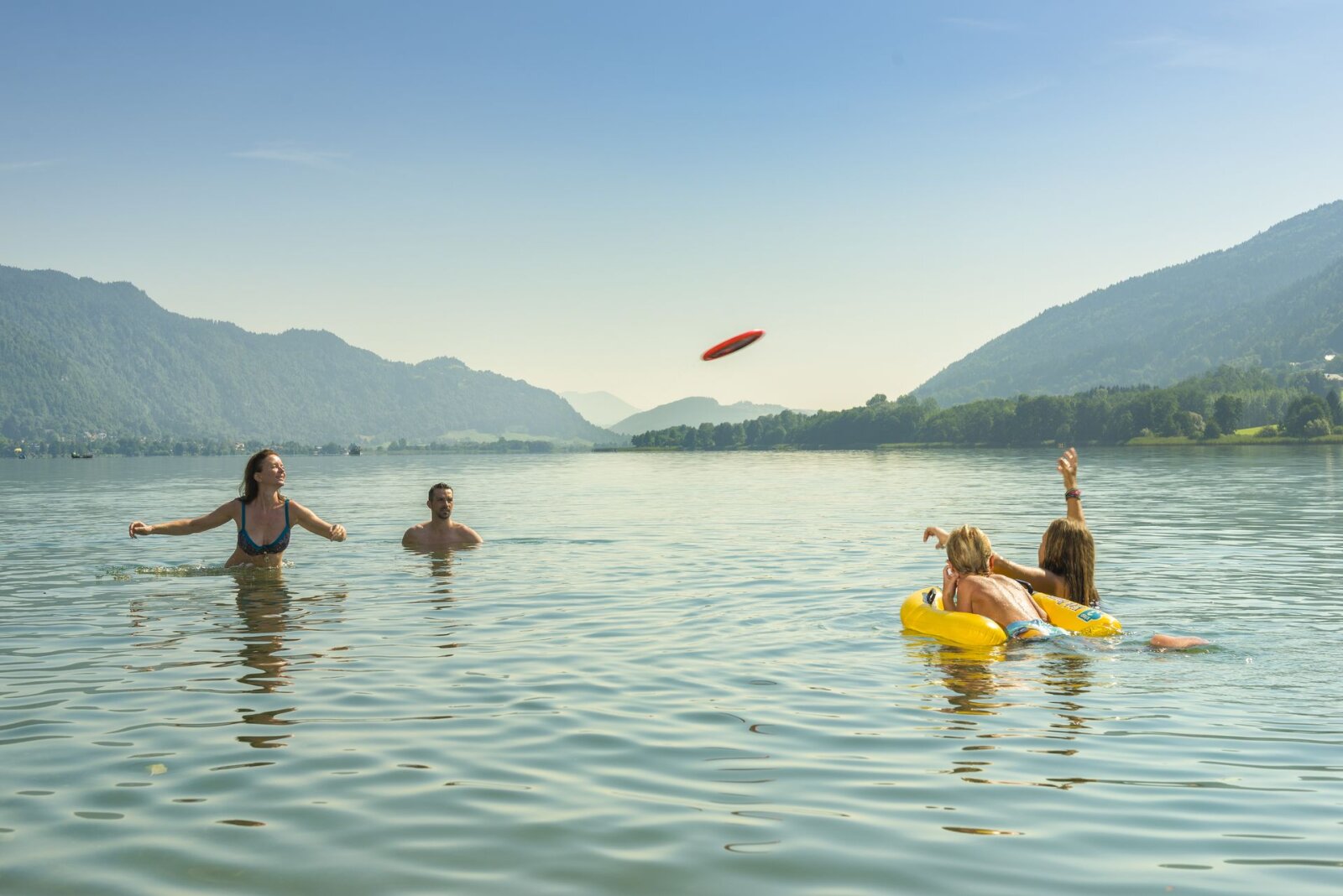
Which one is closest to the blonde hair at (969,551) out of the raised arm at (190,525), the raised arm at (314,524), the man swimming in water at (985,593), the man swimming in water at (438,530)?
the man swimming in water at (985,593)

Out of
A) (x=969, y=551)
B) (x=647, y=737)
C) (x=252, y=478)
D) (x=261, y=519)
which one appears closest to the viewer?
(x=647, y=737)

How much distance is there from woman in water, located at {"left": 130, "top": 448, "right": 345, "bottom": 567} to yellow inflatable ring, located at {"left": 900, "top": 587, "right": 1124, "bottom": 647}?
837 cm

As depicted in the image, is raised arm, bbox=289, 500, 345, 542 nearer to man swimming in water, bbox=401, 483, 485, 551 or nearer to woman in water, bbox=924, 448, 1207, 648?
man swimming in water, bbox=401, 483, 485, 551

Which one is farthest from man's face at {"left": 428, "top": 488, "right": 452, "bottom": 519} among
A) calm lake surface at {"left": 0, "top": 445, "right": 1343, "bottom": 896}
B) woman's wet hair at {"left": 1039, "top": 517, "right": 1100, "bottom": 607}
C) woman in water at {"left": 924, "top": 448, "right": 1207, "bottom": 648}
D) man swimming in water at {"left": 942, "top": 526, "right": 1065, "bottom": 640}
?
woman's wet hair at {"left": 1039, "top": 517, "right": 1100, "bottom": 607}

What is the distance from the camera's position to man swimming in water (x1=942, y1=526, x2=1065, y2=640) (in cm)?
1172

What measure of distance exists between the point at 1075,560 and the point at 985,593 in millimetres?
1502

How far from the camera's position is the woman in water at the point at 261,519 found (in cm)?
1652

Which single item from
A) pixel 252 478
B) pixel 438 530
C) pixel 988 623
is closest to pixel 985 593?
pixel 988 623

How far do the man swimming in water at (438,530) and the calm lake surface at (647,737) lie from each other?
4.44 m

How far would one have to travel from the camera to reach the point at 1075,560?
41.6 feet

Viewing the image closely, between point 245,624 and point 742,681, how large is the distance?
6.60 m

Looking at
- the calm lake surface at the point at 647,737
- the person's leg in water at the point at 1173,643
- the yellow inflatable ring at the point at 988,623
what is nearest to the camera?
the calm lake surface at the point at 647,737

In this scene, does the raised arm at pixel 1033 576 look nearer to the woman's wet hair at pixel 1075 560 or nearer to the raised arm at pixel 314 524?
the woman's wet hair at pixel 1075 560

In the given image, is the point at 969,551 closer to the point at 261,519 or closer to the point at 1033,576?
the point at 1033,576
